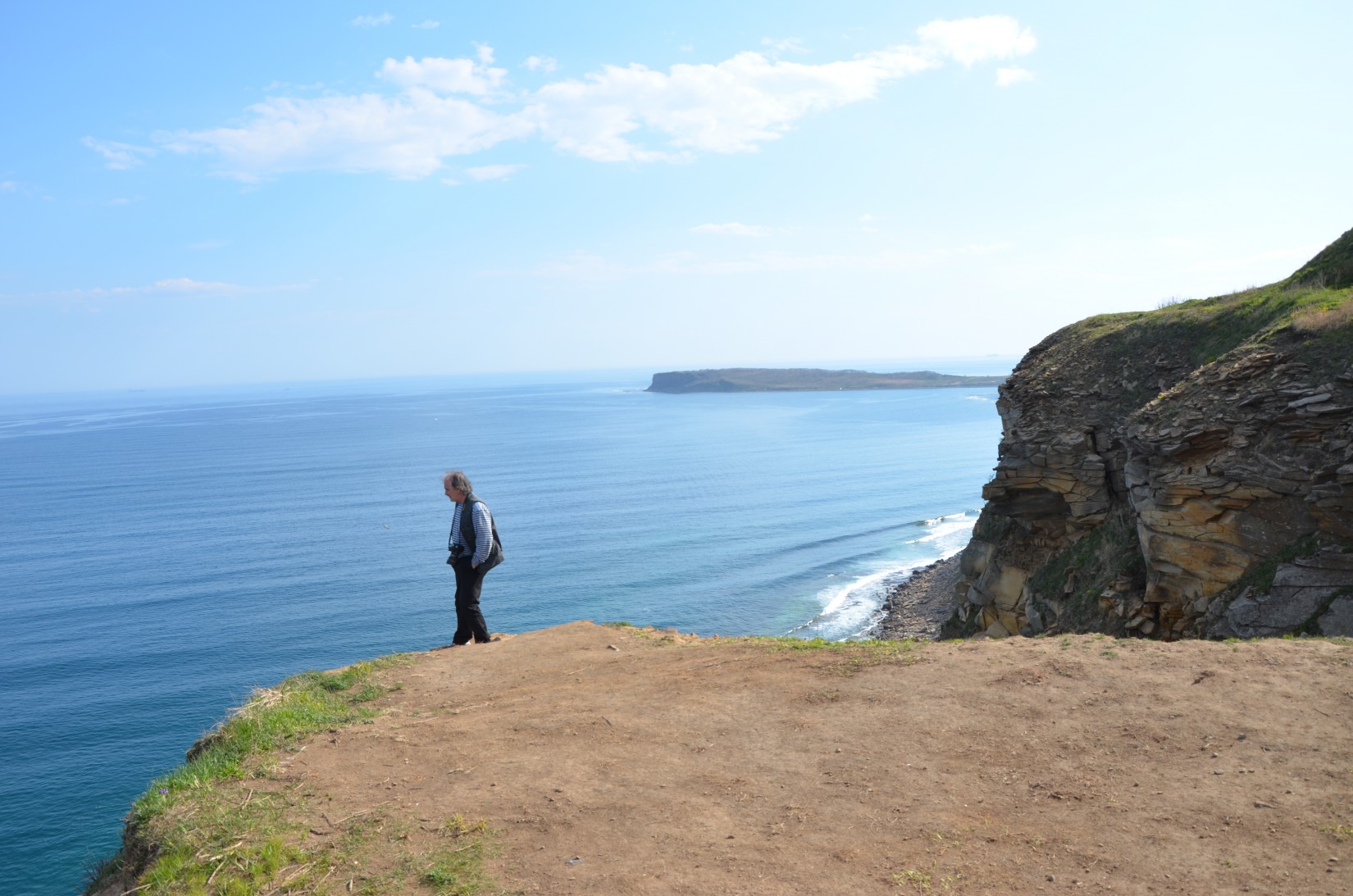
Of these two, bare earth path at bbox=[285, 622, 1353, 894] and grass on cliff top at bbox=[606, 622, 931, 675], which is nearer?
bare earth path at bbox=[285, 622, 1353, 894]

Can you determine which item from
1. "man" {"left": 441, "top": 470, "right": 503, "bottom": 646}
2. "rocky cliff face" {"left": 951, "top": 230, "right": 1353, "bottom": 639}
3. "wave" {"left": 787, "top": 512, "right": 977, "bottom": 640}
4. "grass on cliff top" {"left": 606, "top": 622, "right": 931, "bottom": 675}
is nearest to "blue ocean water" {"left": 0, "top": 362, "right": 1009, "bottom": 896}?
"wave" {"left": 787, "top": 512, "right": 977, "bottom": 640}

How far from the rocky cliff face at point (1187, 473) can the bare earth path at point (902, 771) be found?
20.0 ft

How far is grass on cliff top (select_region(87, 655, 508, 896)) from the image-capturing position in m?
6.72

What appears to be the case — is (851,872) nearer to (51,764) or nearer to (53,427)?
(51,764)

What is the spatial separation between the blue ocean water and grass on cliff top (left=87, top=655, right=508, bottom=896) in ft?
63.9

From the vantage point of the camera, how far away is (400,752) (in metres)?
9.29

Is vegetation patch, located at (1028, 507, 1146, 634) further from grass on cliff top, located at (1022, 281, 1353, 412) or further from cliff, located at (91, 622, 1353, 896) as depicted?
cliff, located at (91, 622, 1353, 896)

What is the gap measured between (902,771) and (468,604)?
331 inches

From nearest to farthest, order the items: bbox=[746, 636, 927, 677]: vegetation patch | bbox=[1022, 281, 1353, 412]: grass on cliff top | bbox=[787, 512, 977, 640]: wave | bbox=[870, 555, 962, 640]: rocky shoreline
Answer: bbox=[746, 636, 927, 677]: vegetation patch → bbox=[1022, 281, 1353, 412]: grass on cliff top → bbox=[870, 555, 962, 640]: rocky shoreline → bbox=[787, 512, 977, 640]: wave

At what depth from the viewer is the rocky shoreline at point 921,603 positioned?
42406mm

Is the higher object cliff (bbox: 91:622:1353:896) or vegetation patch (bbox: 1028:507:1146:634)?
cliff (bbox: 91:622:1353:896)

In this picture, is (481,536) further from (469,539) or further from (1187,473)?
Answer: (1187,473)

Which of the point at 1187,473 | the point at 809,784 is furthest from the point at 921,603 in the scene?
the point at 809,784

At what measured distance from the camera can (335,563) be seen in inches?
2242
